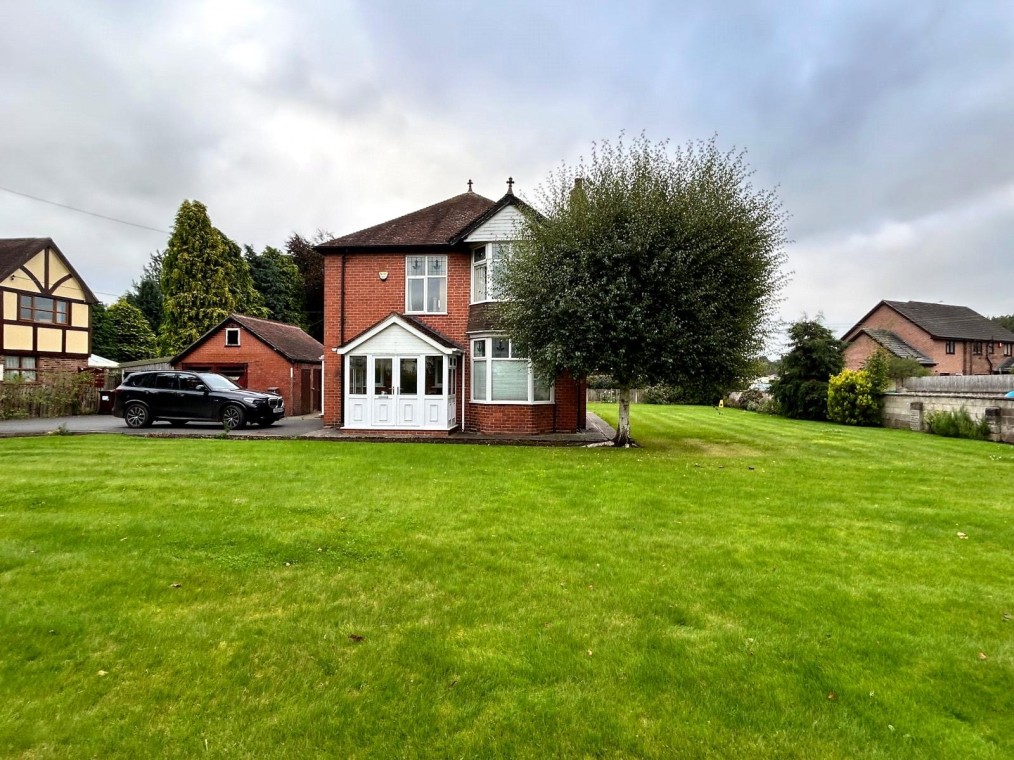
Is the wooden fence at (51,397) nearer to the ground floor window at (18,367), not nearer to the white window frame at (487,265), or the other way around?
the ground floor window at (18,367)

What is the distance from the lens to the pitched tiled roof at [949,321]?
134 ft

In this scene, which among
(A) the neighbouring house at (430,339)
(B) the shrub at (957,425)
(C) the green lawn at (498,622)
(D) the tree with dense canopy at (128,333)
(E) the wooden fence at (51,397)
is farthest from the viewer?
(D) the tree with dense canopy at (128,333)

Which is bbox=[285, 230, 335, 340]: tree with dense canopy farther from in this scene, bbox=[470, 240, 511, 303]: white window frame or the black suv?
bbox=[470, 240, 511, 303]: white window frame

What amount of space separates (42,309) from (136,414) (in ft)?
70.8

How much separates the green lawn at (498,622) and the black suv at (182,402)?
8.96 metres

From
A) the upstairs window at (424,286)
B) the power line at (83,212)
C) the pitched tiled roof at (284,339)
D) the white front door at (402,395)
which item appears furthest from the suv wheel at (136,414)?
the power line at (83,212)

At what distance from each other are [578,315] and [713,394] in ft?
13.6

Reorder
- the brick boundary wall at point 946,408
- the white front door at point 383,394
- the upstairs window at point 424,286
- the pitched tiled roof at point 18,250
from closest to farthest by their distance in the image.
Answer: the brick boundary wall at point 946,408
the white front door at point 383,394
the upstairs window at point 424,286
the pitched tiled roof at point 18,250

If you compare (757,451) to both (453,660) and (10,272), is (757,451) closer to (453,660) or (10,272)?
(453,660)

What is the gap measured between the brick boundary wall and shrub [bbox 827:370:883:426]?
1.37 feet

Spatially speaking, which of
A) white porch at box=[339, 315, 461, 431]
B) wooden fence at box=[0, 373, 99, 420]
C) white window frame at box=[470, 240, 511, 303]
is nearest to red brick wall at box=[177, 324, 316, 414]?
wooden fence at box=[0, 373, 99, 420]

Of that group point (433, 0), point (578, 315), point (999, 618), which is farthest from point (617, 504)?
point (433, 0)

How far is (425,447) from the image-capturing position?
490 inches

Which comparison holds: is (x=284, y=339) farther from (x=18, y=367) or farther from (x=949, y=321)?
(x=949, y=321)
